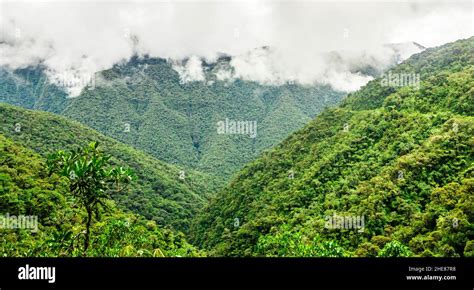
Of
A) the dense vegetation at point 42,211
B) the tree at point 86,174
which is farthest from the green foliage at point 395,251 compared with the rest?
the tree at point 86,174

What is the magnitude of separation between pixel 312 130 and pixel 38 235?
1990 inches

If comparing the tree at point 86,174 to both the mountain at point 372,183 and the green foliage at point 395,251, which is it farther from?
the green foliage at point 395,251

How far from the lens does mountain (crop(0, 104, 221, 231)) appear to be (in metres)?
74.5

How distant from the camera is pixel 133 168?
89.8m

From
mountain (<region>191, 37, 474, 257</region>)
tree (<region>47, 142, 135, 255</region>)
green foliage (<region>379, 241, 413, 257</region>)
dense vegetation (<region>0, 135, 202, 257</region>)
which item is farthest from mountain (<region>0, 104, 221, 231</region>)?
tree (<region>47, 142, 135, 255</region>)

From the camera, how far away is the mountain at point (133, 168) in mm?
74500

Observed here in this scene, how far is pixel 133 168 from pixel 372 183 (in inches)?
2255

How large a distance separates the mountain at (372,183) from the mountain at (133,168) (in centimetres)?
839

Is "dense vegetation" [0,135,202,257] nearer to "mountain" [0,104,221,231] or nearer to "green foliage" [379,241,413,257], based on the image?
"green foliage" [379,241,413,257]

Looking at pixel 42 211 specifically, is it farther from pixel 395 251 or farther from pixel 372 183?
pixel 372 183

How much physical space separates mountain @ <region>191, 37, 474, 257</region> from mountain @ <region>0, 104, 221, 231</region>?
8.39m

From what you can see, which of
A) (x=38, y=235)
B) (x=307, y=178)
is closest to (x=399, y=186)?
(x=307, y=178)

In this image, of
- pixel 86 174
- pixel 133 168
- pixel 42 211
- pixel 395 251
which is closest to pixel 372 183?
pixel 395 251
